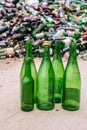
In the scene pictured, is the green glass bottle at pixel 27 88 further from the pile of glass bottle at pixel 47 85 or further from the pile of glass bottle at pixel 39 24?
the pile of glass bottle at pixel 39 24

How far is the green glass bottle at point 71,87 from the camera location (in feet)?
Answer: 5.13

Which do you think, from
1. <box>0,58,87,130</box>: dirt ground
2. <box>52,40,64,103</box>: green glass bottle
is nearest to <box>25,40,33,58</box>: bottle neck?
<box>52,40,64,103</box>: green glass bottle

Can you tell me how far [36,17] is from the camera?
3826 mm

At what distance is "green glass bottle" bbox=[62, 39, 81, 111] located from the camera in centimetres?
156

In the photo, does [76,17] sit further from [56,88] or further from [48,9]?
[56,88]

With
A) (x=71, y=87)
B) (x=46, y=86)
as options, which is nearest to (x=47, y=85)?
(x=46, y=86)

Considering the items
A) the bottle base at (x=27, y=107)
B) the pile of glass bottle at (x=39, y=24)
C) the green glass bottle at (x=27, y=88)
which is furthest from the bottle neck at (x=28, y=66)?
the pile of glass bottle at (x=39, y=24)

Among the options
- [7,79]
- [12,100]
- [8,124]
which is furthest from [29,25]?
[8,124]

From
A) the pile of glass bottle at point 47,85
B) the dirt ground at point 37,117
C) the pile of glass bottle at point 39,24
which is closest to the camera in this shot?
the dirt ground at point 37,117

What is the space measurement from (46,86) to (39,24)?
2.29 m

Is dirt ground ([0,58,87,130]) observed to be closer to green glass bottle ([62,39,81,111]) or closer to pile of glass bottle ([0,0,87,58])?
green glass bottle ([62,39,81,111])

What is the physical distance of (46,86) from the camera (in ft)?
5.11

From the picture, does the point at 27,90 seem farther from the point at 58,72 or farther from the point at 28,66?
the point at 58,72

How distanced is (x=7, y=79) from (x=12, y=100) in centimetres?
70
